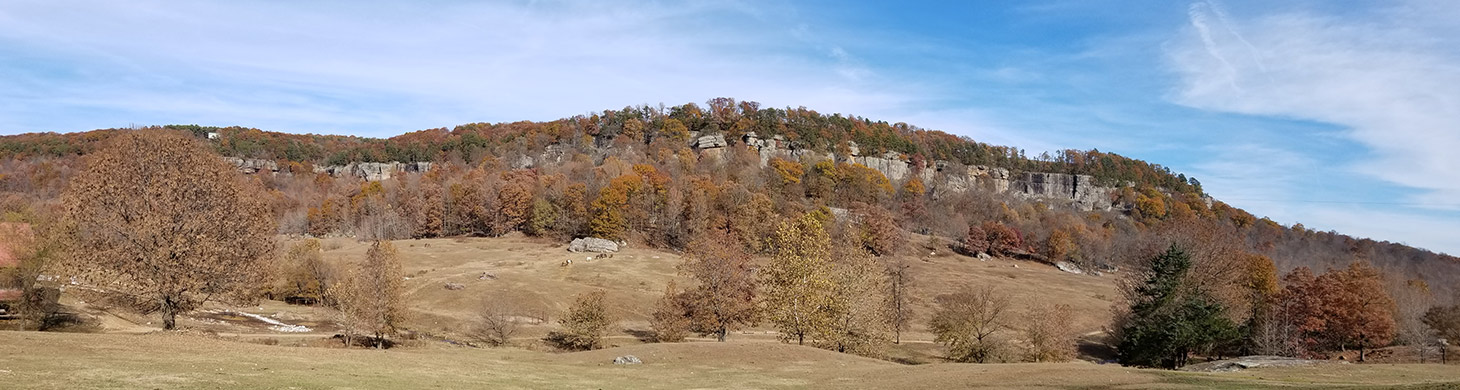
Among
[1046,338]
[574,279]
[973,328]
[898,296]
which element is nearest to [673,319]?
[973,328]

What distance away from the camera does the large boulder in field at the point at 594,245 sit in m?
124

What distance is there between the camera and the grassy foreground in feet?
71.8

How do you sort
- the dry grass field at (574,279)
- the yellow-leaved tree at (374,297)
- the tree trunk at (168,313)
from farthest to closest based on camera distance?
the dry grass field at (574,279)
the yellow-leaved tree at (374,297)
the tree trunk at (168,313)

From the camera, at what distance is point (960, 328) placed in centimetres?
5809

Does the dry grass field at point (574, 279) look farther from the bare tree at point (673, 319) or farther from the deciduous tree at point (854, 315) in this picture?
the deciduous tree at point (854, 315)

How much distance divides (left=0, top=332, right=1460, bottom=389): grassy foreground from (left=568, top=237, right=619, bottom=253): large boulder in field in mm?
85127

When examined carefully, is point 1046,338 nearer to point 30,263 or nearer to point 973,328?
point 973,328

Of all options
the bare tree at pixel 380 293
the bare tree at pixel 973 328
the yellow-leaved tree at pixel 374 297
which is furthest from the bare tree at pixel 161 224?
the bare tree at pixel 973 328

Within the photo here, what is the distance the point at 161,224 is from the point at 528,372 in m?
22.7

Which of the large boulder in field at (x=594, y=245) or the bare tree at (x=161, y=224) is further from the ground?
the bare tree at (x=161, y=224)

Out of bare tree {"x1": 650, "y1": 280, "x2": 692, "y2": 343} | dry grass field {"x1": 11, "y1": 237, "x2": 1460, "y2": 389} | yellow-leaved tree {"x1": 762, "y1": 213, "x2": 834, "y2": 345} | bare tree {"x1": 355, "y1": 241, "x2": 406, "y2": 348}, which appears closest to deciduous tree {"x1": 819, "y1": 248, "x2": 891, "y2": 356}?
yellow-leaved tree {"x1": 762, "y1": 213, "x2": 834, "y2": 345}

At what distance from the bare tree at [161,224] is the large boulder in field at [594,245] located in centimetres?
8187

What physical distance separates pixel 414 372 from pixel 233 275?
1984 cm

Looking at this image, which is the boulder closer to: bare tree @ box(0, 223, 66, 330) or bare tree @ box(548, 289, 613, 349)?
bare tree @ box(548, 289, 613, 349)
